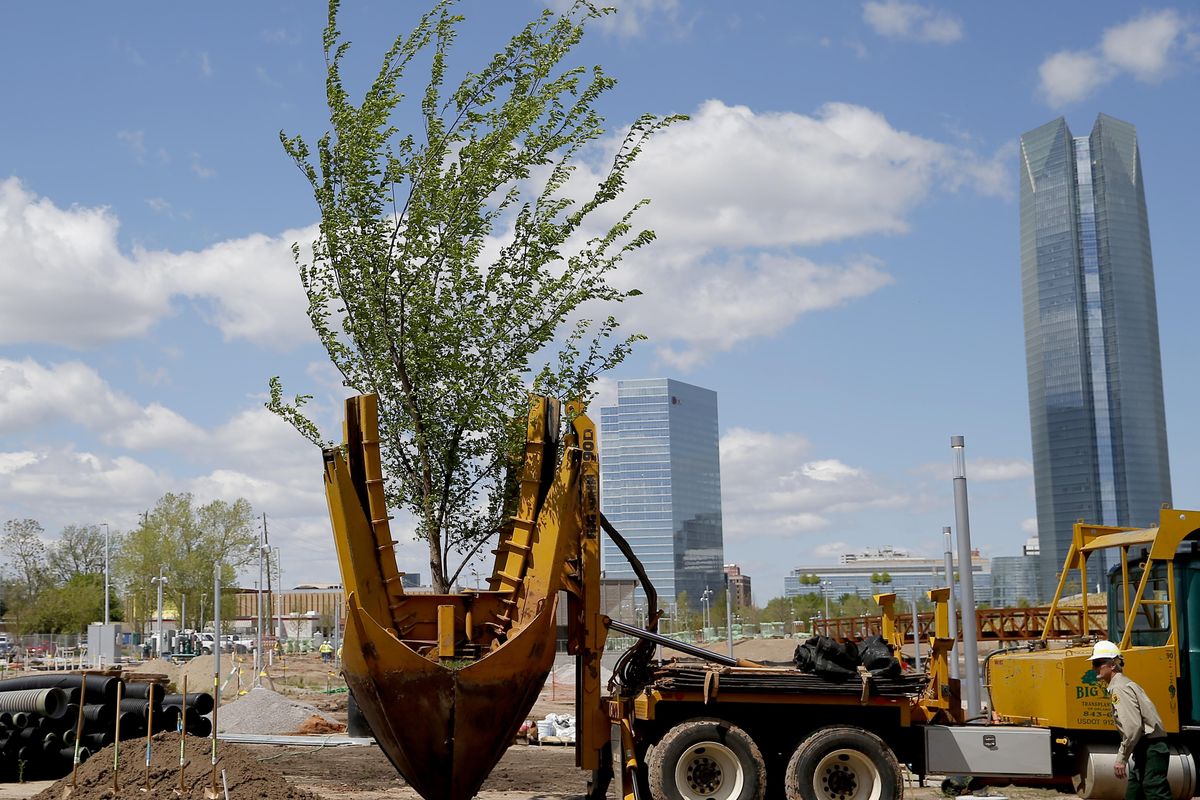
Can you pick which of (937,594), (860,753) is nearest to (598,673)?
(860,753)

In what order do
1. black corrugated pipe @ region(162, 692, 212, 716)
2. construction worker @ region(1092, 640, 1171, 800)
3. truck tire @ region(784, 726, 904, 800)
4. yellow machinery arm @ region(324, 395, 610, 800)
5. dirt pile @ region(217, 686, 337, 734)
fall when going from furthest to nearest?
dirt pile @ region(217, 686, 337, 734)
black corrugated pipe @ region(162, 692, 212, 716)
truck tire @ region(784, 726, 904, 800)
yellow machinery arm @ region(324, 395, 610, 800)
construction worker @ region(1092, 640, 1171, 800)

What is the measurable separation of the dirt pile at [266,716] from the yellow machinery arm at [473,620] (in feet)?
52.0

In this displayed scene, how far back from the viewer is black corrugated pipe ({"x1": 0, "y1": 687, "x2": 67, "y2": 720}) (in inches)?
816

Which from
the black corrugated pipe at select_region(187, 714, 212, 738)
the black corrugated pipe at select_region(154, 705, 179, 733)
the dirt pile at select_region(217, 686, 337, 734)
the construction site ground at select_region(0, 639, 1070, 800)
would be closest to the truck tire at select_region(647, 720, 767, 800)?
the construction site ground at select_region(0, 639, 1070, 800)

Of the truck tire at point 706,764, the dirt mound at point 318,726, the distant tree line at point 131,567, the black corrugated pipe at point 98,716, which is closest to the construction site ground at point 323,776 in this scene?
the black corrugated pipe at point 98,716

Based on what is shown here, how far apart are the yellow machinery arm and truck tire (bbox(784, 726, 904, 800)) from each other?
87.2 inches

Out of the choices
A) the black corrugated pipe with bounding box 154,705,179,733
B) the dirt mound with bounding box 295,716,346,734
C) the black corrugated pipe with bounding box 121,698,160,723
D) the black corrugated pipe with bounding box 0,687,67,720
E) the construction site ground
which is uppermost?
the black corrugated pipe with bounding box 0,687,67,720

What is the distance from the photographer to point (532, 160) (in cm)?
1519

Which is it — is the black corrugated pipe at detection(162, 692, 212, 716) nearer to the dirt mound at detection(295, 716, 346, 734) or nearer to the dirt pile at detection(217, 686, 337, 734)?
the dirt mound at detection(295, 716, 346, 734)

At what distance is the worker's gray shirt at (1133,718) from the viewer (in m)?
10.5

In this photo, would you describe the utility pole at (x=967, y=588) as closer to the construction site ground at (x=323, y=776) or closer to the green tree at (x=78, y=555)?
the construction site ground at (x=323, y=776)

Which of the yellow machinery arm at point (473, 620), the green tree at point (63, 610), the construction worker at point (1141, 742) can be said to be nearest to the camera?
the construction worker at point (1141, 742)

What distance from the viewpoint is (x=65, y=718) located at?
20906 mm

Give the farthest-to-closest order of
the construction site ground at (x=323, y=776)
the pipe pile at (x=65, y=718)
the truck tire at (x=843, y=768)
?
the pipe pile at (x=65, y=718) → the construction site ground at (x=323, y=776) → the truck tire at (x=843, y=768)
